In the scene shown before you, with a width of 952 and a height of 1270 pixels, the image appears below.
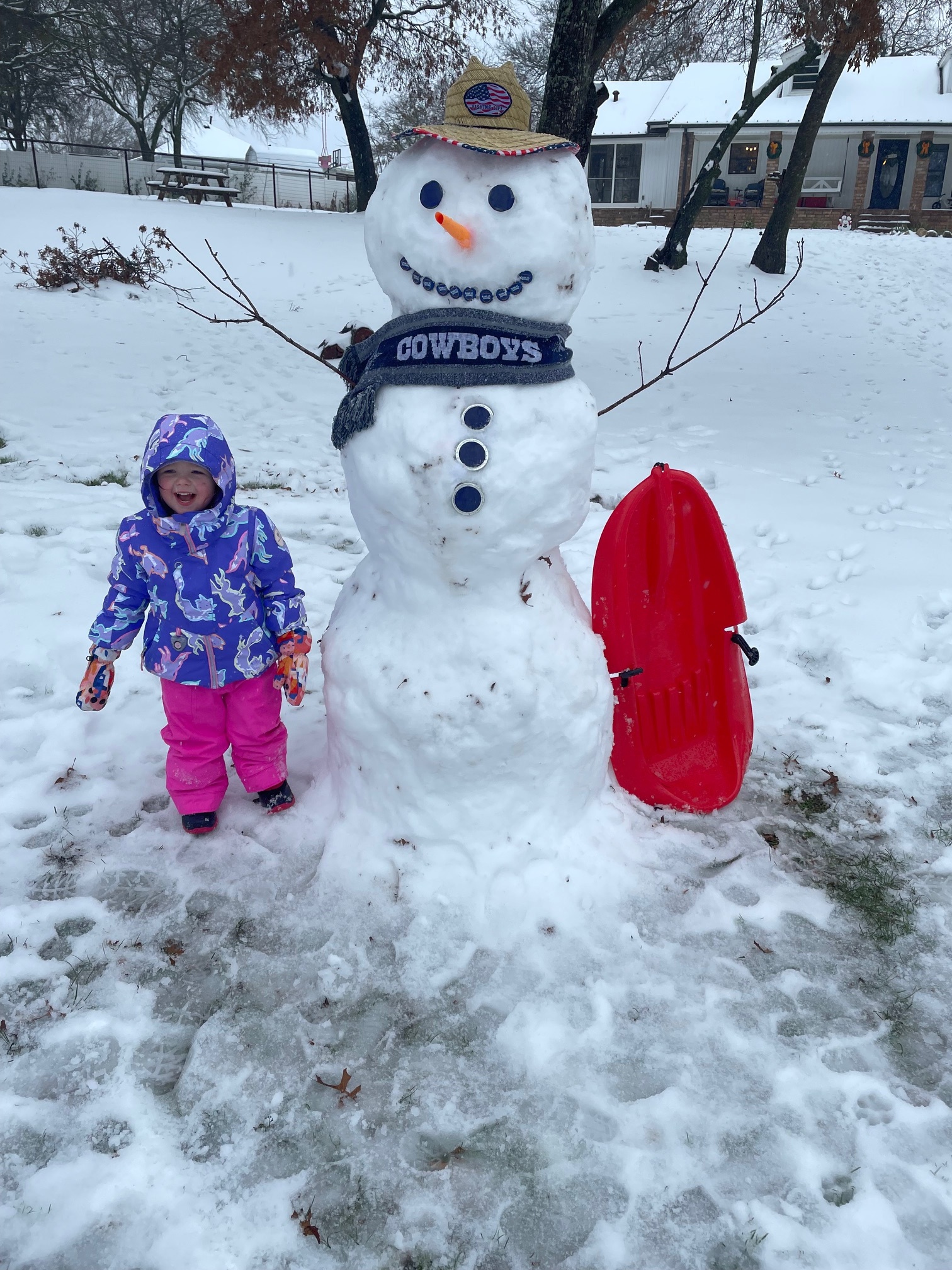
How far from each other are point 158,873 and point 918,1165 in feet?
6.42

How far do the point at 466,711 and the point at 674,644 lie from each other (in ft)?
2.86

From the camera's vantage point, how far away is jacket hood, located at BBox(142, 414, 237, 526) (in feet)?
7.16

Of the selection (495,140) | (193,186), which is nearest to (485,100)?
(495,140)

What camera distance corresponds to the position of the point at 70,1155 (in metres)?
1.66

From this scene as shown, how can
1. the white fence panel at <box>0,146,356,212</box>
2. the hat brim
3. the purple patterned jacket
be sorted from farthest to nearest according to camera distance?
the white fence panel at <box>0,146,356,212</box> < the purple patterned jacket < the hat brim

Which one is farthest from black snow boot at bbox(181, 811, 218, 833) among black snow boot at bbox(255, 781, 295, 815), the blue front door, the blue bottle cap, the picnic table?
the blue front door

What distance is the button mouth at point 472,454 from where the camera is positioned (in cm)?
199

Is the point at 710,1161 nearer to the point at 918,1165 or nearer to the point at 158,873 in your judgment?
the point at 918,1165

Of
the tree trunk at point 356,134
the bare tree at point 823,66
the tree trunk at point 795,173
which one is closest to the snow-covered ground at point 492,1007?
the bare tree at point 823,66

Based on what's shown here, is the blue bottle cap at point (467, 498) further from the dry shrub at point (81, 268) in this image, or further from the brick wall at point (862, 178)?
the brick wall at point (862, 178)

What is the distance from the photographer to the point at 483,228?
196 centimetres

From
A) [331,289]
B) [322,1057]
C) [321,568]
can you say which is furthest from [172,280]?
[322,1057]

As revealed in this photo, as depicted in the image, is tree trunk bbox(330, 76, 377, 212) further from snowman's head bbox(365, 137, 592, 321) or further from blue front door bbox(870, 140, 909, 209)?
blue front door bbox(870, 140, 909, 209)

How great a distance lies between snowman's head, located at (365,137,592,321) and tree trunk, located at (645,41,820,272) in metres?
10.4
